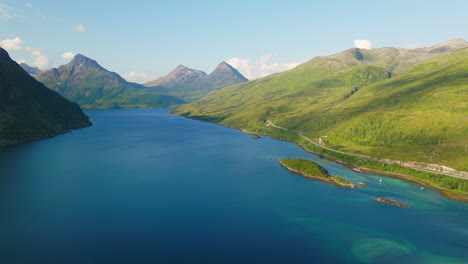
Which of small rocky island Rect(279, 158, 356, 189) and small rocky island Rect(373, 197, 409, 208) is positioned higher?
small rocky island Rect(279, 158, 356, 189)

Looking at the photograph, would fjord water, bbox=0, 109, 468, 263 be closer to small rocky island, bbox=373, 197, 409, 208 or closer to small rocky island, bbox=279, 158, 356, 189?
small rocky island, bbox=373, 197, 409, 208

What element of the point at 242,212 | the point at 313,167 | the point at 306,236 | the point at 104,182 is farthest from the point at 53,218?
the point at 313,167

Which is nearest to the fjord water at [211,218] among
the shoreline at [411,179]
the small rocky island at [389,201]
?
the small rocky island at [389,201]

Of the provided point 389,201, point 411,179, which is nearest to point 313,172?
point 389,201

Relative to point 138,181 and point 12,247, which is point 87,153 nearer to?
point 138,181

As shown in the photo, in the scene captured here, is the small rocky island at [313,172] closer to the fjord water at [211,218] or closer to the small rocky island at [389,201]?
the fjord water at [211,218]

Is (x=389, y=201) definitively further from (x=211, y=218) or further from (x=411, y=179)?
(x=211, y=218)

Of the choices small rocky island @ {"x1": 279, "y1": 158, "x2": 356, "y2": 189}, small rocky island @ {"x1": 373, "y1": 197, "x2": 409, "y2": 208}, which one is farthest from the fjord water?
small rocky island @ {"x1": 279, "y1": 158, "x2": 356, "y2": 189}
